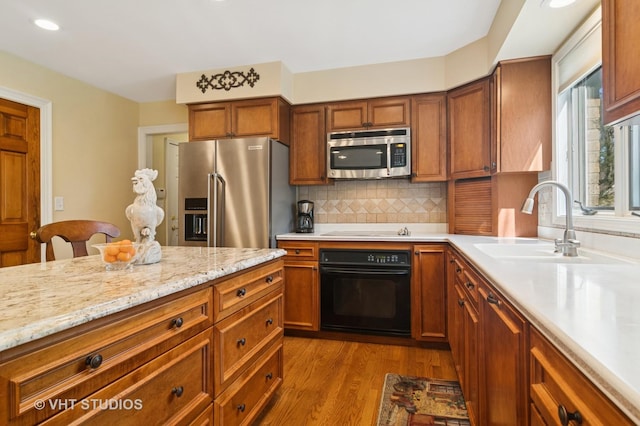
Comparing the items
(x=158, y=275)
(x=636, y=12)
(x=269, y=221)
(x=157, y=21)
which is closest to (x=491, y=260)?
(x=636, y=12)

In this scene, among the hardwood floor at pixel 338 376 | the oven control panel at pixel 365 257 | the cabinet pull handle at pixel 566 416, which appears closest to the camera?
the cabinet pull handle at pixel 566 416

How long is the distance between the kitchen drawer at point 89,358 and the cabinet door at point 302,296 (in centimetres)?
184

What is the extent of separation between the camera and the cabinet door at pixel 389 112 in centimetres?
310

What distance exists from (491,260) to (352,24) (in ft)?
6.32

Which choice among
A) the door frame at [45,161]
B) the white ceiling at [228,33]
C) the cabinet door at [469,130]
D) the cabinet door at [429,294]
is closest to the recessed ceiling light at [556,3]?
the white ceiling at [228,33]

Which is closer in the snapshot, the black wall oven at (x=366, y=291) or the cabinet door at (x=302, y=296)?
the black wall oven at (x=366, y=291)

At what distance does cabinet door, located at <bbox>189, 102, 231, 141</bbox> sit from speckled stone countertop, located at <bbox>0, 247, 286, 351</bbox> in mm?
1923

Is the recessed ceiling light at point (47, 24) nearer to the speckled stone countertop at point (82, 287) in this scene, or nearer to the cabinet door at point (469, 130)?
the speckled stone countertop at point (82, 287)

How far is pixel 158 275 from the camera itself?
1203 mm

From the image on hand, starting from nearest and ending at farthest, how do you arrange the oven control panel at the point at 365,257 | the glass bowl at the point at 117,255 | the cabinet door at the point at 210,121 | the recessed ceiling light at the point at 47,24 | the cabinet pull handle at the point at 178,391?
1. the cabinet pull handle at the point at 178,391
2. the glass bowl at the point at 117,255
3. the recessed ceiling light at the point at 47,24
4. the oven control panel at the point at 365,257
5. the cabinet door at the point at 210,121

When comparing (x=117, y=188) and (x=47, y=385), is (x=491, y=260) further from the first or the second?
(x=117, y=188)

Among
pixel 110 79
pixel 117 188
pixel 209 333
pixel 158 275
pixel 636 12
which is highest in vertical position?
pixel 110 79

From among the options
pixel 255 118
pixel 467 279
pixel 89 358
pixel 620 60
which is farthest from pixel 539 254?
pixel 255 118

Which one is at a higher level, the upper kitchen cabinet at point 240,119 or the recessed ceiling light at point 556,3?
the recessed ceiling light at point 556,3
